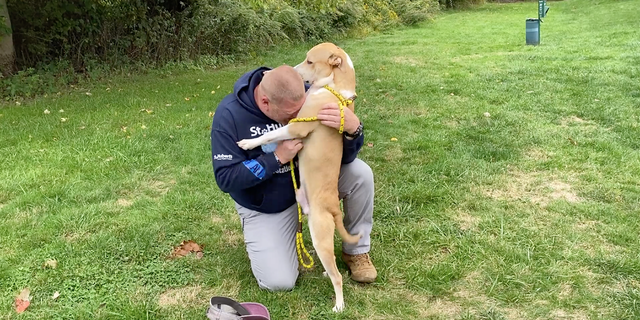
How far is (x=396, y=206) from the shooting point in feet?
12.5

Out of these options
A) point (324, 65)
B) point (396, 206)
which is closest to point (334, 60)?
point (324, 65)

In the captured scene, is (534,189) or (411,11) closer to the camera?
(534,189)

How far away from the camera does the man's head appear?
2.53 meters

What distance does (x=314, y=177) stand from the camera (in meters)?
2.64

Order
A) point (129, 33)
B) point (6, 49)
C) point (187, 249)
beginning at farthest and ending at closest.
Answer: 1. point (129, 33)
2. point (6, 49)
3. point (187, 249)

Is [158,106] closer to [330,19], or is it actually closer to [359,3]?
[330,19]

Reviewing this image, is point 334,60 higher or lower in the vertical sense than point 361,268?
higher

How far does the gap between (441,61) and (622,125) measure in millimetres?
5289

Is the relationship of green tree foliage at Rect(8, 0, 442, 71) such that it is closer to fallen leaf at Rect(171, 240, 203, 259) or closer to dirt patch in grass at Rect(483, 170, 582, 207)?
dirt patch in grass at Rect(483, 170, 582, 207)

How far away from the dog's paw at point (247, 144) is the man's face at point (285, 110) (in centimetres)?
17

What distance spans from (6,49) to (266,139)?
24.9ft

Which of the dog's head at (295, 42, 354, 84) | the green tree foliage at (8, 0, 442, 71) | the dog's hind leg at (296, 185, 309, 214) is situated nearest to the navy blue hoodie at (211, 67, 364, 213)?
the dog's hind leg at (296, 185, 309, 214)

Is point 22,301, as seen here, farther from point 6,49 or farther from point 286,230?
point 6,49

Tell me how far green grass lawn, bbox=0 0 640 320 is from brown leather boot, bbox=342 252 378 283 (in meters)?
0.06
